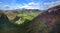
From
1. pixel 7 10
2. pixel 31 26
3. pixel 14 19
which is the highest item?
pixel 7 10

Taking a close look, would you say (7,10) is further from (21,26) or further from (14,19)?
(21,26)

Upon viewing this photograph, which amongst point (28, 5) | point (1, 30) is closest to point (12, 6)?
point (28, 5)

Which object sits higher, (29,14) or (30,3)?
(30,3)

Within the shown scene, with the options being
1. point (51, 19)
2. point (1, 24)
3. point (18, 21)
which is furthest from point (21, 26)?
point (51, 19)

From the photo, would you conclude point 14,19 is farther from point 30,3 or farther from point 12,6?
point 30,3

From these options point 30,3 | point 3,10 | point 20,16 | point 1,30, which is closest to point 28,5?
point 30,3

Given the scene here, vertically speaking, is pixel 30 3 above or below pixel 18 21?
above

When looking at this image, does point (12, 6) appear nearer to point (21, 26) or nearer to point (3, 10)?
point (3, 10)
